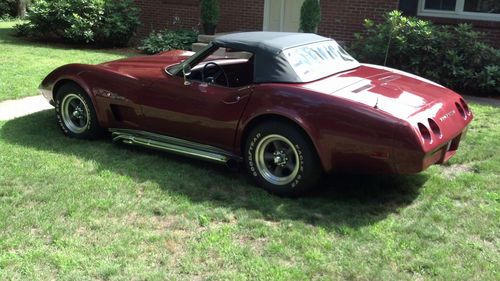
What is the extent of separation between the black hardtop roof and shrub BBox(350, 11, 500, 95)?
390 centimetres

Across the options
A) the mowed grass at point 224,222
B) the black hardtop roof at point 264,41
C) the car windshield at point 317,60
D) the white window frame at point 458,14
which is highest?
the white window frame at point 458,14

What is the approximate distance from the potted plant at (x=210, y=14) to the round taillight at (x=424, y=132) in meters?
9.42

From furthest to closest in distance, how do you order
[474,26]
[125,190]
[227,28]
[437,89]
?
1. [227,28]
2. [474,26]
3. [437,89]
4. [125,190]

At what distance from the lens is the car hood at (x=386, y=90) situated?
13.7ft

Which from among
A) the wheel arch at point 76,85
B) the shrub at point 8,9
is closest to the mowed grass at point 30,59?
the wheel arch at point 76,85

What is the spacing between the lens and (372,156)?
4035 mm

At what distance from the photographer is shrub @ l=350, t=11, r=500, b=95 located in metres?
8.72

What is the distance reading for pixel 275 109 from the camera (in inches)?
171

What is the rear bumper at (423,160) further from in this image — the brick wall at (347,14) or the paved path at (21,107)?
the brick wall at (347,14)

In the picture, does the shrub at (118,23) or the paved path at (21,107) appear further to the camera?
the shrub at (118,23)

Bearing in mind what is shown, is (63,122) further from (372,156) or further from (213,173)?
(372,156)

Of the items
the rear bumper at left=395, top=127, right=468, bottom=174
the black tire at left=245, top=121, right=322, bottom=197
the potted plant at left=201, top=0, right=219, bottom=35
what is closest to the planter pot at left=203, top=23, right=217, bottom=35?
the potted plant at left=201, top=0, right=219, bottom=35

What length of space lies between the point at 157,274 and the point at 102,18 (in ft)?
37.7

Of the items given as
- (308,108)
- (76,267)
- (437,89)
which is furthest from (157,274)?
(437,89)
